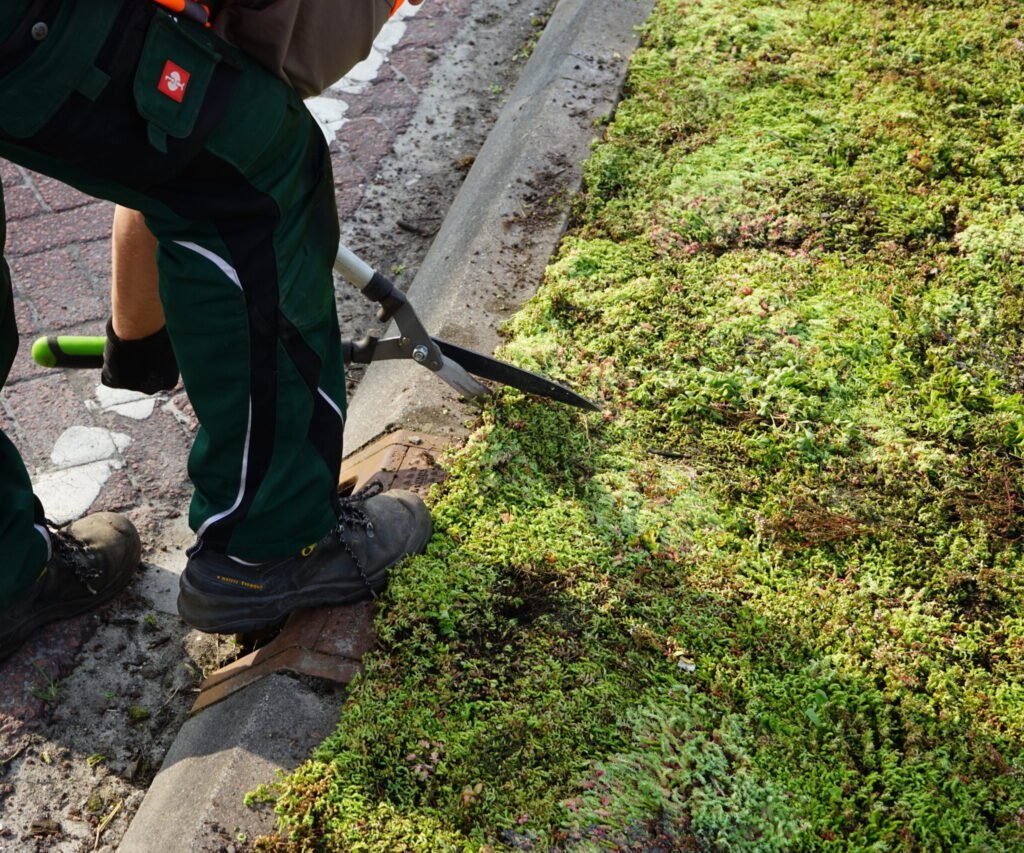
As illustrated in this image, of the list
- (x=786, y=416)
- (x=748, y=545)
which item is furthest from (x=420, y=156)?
(x=748, y=545)

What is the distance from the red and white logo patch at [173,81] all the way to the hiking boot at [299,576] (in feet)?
3.02

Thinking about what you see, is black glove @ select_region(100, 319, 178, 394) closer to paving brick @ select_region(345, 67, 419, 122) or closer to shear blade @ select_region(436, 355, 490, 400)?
shear blade @ select_region(436, 355, 490, 400)

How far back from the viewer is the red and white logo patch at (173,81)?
5.18ft

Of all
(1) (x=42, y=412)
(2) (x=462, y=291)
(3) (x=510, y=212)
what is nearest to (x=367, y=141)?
(3) (x=510, y=212)

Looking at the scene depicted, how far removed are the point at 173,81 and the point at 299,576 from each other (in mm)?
1014

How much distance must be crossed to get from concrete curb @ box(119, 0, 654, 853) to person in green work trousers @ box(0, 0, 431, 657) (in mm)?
255

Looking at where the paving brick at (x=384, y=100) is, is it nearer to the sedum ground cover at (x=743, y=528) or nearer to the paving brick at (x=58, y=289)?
the sedum ground cover at (x=743, y=528)

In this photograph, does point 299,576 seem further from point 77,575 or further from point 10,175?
point 10,175

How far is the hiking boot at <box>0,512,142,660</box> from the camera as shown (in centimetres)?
226

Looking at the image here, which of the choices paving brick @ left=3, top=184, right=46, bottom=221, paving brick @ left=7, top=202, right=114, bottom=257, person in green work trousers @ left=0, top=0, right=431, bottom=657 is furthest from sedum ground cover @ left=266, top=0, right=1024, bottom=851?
paving brick @ left=3, top=184, right=46, bottom=221

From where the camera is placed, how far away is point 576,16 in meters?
4.01

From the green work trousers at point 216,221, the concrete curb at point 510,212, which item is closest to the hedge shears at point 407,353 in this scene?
the concrete curb at point 510,212

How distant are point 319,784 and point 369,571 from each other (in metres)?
0.48

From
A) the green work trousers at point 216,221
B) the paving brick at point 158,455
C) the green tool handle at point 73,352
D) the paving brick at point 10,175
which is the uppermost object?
the green work trousers at point 216,221
